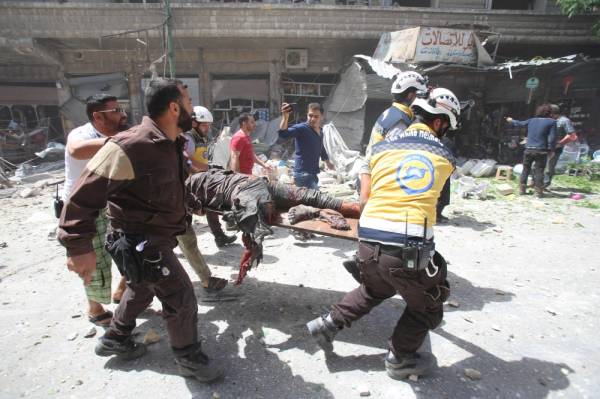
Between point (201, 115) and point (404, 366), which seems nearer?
point (404, 366)

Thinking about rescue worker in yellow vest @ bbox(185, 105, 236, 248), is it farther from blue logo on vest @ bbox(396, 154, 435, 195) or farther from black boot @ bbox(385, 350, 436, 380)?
black boot @ bbox(385, 350, 436, 380)

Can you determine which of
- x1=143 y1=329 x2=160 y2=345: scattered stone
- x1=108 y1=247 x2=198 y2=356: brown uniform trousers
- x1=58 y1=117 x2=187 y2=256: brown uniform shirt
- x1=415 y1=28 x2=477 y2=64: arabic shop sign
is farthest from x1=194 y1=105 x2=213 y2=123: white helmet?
x1=415 y1=28 x2=477 y2=64: arabic shop sign

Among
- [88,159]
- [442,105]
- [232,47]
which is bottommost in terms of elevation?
[88,159]

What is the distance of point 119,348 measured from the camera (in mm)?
2408

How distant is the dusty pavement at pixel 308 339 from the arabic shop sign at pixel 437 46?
262 inches

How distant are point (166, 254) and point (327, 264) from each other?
2.31 m

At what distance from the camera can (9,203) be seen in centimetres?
714

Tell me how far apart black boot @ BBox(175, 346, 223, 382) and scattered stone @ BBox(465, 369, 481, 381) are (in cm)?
169

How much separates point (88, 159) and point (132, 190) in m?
0.93

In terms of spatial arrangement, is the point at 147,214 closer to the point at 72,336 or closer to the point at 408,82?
the point at 72,336

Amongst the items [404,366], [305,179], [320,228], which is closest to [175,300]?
[320,228]

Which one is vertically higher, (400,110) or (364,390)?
(400,110)

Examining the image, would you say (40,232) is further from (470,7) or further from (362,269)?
(470,7)

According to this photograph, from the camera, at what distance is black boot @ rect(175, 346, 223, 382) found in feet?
7.27
